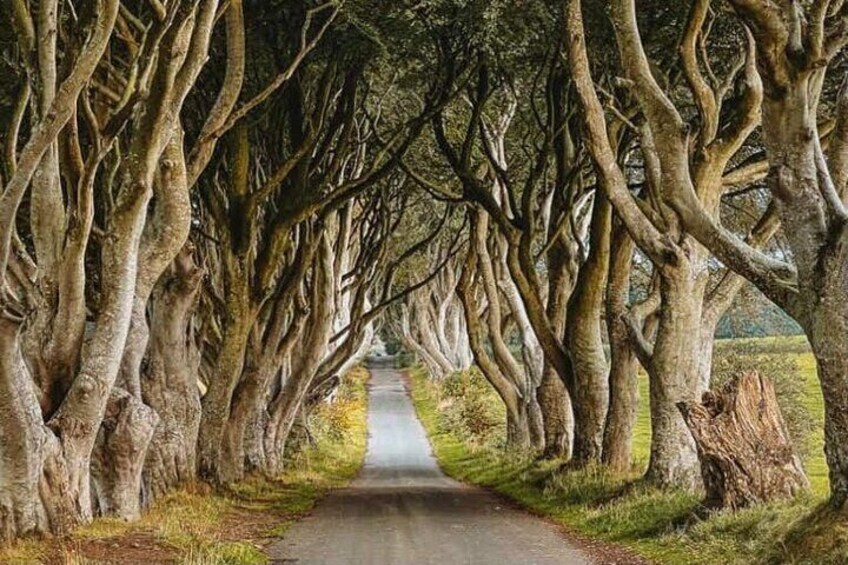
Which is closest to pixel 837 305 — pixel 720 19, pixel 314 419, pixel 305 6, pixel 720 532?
pixel 720 532

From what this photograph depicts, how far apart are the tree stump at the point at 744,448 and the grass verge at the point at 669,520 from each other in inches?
12.9

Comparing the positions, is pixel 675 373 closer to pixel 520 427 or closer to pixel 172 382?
pixel 172 382

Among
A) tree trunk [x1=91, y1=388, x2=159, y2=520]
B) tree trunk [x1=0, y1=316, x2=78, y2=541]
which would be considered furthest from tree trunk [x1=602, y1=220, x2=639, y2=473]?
tree trunk [x1=0, y1=316, x2=78, y2=541]

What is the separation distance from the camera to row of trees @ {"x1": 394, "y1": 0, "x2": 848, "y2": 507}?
970 cm

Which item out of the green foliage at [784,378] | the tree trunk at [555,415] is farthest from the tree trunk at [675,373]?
the green foliage at [784,378]

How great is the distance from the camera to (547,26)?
18.2 metres

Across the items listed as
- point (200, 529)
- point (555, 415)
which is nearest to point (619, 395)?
point (555, 415)

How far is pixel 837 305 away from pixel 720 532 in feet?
11.3

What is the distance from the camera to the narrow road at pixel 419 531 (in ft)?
40.5

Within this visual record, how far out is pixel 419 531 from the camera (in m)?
14.8

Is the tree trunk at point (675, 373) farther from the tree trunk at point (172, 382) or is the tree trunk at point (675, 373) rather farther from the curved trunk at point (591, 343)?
the tree trunk at point (172, 382)

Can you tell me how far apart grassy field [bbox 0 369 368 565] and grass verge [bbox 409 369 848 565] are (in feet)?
13.5

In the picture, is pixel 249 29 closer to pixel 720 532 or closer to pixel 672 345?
pixel 672 345

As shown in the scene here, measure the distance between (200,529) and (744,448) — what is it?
6.62m
